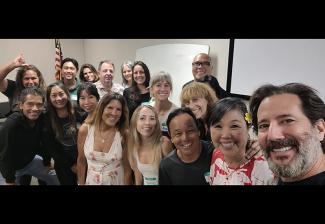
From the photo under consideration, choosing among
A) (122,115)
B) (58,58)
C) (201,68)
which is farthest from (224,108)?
(58,58)

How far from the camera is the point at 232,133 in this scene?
1781 mm

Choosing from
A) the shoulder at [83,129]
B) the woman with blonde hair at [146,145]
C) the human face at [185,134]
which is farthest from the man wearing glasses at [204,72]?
the shoulder at [83,129]

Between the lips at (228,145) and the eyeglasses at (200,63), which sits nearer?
the lips at (228,145)

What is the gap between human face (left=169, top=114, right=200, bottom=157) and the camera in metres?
1.87

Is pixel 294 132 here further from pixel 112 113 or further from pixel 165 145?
pixel 112 113

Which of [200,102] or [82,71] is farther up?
[82,71]

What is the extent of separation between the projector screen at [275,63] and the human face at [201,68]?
207 millimetres

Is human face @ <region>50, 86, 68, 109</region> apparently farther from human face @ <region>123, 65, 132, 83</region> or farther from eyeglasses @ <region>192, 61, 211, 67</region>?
eyeglasses @ <region>192, 61, 211, 67</region>

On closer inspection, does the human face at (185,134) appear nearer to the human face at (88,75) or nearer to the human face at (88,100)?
the human face at (88,100)

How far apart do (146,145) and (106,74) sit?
64 cm

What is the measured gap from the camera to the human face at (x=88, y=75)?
6.93 feet
